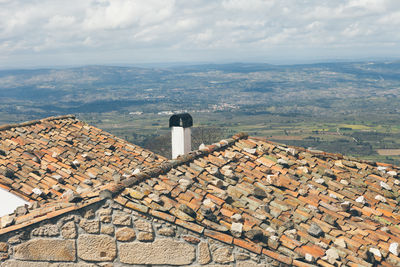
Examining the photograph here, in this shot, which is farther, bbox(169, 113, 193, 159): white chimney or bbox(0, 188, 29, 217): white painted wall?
bbox(169, 113, 193, 159): white chimney

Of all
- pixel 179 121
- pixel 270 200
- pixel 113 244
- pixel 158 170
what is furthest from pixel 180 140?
pixel 113 244

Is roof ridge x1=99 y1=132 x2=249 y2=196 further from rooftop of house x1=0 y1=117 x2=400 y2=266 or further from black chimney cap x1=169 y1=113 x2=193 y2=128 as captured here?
black chimney cap x1=169 y1=113 x2=193 y2=128

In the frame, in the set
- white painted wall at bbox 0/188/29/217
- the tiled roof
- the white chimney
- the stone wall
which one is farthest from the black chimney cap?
the stone wall

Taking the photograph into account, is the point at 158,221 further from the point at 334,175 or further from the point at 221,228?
the point at 334,175

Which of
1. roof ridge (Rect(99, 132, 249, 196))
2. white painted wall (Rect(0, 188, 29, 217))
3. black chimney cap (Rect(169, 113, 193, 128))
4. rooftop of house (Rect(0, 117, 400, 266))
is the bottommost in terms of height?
white painted wall (Rect(0, 188, 29, 217))

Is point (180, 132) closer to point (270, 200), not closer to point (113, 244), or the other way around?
point (270, 200)

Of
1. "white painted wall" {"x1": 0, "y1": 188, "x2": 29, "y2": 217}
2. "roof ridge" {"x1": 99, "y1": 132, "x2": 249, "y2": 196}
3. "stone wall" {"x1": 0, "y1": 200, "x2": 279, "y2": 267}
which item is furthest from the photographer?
"white painted wall" {"x1": 0, "y1": 188, "x2": 29, "y2": 217}
